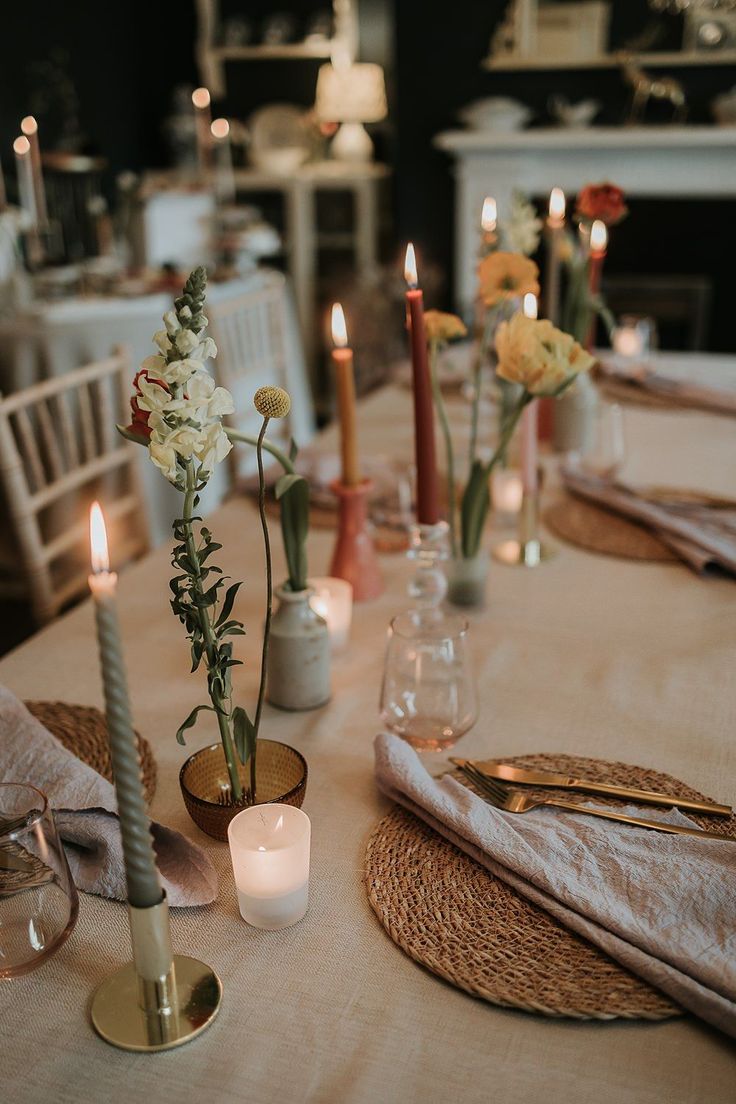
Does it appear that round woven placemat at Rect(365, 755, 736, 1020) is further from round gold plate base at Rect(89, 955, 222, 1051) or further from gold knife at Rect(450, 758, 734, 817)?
round gold plate base at Rect(89, 955, 222, 1051)

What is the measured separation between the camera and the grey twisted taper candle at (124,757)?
49 centimetres

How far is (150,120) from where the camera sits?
17.5ft

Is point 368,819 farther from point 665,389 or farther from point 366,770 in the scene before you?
point 665,389

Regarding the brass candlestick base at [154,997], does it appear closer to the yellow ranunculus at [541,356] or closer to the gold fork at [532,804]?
the gold fork at [532,804]

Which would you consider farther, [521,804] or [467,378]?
[467,378]

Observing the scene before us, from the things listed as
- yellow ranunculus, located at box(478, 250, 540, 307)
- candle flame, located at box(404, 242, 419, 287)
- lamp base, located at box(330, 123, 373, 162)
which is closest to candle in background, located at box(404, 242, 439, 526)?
candle flame, located at box(404, 242, 419, 287)

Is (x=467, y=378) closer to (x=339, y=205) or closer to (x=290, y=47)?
(x=339, y=205)

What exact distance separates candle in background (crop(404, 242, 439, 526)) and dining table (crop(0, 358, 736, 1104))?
17 cm

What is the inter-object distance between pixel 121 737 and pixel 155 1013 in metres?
0.21

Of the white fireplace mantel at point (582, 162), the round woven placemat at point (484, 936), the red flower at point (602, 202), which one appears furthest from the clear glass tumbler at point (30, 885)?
the white fireplace mantel at point (582, 162)

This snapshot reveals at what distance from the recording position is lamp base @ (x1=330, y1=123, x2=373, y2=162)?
4.84 m

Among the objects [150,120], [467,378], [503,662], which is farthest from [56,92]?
[503,662]

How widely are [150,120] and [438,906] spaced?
212 inches

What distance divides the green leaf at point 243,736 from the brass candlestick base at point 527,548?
0.61 m
